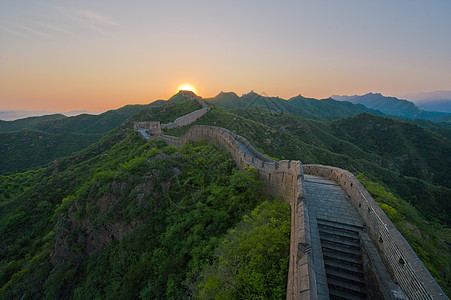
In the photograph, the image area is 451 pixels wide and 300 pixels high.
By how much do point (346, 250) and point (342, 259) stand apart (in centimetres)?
33

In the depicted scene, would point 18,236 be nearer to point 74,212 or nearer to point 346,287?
point 74,212

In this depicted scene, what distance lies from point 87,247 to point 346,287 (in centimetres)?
1459

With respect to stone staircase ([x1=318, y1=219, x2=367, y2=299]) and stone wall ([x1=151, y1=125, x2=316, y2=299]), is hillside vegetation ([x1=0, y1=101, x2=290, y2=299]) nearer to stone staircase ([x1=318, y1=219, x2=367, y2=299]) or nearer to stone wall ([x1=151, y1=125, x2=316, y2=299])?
stone wall ([x1=151, y1=125, x2=316, y2=299])

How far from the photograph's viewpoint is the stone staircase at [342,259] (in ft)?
14.9

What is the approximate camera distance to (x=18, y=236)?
18.1m

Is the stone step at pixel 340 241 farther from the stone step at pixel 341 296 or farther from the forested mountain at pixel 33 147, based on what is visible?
the forested mountain at pixel 33 147

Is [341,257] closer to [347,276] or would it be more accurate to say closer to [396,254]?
[347,276]

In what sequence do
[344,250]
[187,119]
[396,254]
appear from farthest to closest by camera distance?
1. [187,119]
2. [344,250]
3. [396,254]

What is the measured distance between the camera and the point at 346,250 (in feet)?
17.3

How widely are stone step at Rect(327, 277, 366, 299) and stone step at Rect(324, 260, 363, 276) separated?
287 mm

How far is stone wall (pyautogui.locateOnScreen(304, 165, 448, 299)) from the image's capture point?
3.39 m

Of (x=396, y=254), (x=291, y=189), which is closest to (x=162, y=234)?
(x=291, y=189)

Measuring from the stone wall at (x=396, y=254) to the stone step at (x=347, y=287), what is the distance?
81cm

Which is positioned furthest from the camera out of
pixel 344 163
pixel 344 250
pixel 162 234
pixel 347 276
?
pixel 344 163
